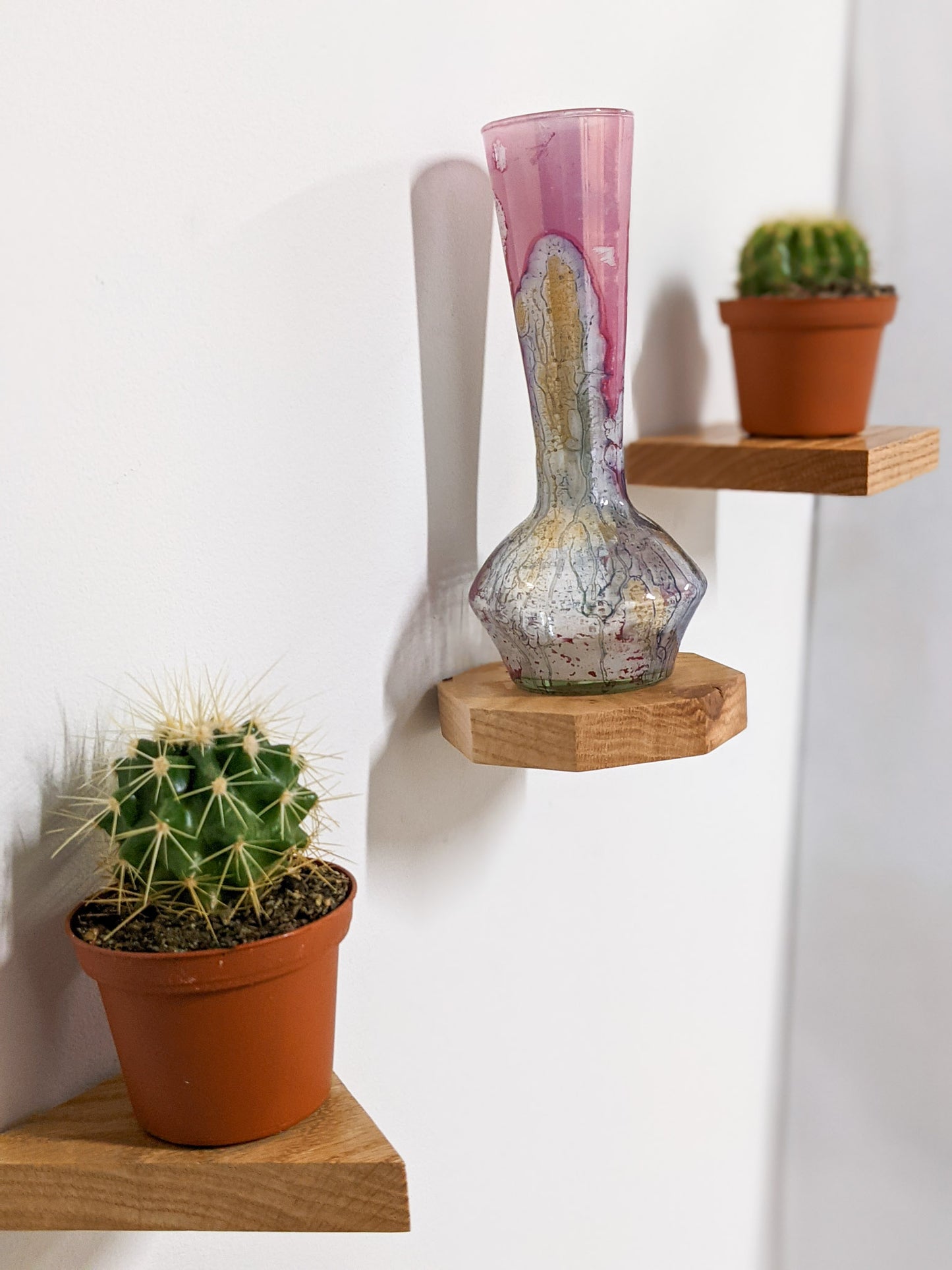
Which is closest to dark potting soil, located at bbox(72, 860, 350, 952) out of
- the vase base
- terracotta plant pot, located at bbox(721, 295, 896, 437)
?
the vase base

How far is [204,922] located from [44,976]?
4.5 inches

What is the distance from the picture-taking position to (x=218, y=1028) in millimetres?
566

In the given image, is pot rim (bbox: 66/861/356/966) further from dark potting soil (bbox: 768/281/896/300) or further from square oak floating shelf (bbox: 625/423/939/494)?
dark potting soil (bbox: 768/281/896/300)

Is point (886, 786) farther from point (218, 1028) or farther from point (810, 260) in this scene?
point (218, 1028)

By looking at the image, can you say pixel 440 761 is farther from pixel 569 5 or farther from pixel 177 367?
pixel 569 5

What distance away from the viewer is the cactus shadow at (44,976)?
603 mm

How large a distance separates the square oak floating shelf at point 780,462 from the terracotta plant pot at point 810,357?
0.02 m

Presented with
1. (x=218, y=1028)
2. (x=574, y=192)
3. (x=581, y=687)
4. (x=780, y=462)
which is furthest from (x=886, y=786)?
(x=218, y=1028)

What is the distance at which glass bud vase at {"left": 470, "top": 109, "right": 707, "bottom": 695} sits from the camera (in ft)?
2.37

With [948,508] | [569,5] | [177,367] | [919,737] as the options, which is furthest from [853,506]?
[177,367]

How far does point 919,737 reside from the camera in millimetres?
1269

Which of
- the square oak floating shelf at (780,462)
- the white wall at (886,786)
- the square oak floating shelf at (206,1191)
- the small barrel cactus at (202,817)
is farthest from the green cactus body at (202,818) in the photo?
the white wall at (886,786)

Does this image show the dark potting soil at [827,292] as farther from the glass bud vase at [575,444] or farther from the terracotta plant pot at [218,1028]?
the terracotta plant pot at [218,1028]

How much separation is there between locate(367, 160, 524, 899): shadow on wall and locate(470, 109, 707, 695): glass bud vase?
5 cm
